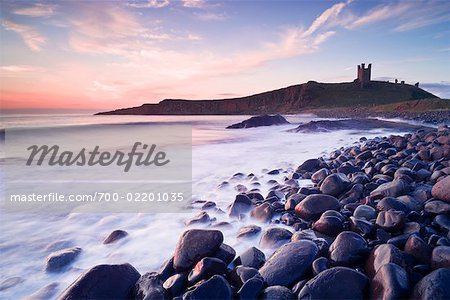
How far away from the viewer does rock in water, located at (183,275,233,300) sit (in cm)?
188

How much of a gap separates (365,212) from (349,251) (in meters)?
0.85

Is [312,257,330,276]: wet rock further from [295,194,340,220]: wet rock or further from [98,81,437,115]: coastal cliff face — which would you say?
[98,81,437,115]: coastal cliff face

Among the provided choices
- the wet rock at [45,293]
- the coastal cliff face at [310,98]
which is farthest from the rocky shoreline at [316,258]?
the coastal cliff face at [310,98]

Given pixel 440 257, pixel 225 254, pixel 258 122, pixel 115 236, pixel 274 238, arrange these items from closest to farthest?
pixel 440 257, pixel 225 254, pixel 274 238, pixel 115 236, pixel 258 122

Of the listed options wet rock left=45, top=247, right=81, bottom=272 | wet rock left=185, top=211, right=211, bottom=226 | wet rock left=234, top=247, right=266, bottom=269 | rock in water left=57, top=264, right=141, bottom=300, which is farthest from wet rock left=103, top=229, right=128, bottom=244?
wet rock left=234, top=247, right=266, bottom=269

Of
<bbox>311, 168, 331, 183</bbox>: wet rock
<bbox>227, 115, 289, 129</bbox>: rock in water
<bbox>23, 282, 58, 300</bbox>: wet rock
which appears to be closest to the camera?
<bbox>23, 282, 58, 300</bbox>: wet rock

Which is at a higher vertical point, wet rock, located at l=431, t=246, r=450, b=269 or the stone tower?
the stone tower

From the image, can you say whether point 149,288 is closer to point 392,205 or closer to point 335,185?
point 392,205

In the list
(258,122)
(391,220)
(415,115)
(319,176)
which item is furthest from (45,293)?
(415,115)

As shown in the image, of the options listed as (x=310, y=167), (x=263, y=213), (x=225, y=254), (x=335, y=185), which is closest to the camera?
(x=225, y=254)

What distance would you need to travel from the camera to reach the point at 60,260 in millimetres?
2604

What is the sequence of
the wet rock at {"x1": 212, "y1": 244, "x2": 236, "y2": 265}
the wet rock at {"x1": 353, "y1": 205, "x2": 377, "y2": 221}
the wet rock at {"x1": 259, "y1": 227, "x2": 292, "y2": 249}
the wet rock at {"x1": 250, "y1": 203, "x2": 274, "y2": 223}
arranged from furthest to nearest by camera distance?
the wet rock at {"x1": 250, "y1": 203, "x2": 274, "y2": 223}
the wet rock at {"x1": 353, "y1": 205, "x2": 377, "y2": 221}
the wet rock at {"x1": 259, "y1": 227, "x2": 292, "y2": 249}
the wet rock at {"x1": 212, "y1": 244, "x2": 236, "y2": 265}

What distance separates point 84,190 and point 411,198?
15.8 ft

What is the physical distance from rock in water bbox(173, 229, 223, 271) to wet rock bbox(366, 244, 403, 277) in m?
1.11
